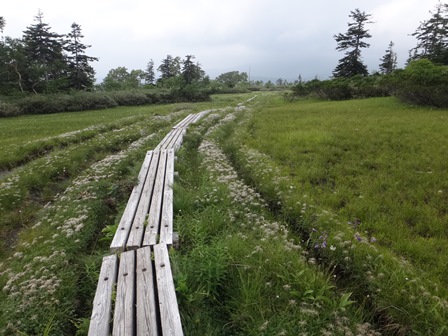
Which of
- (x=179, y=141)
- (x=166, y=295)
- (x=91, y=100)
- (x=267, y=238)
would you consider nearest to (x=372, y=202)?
(x=267, y=238)

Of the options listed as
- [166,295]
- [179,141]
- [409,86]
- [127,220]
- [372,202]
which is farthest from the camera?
[409,86]

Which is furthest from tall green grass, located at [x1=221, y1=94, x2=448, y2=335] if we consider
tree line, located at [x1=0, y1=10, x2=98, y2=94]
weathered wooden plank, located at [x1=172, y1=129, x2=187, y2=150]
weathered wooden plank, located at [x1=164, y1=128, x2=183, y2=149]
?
tree line, located at [x1=0, y1=10, x2=98, y2=94]

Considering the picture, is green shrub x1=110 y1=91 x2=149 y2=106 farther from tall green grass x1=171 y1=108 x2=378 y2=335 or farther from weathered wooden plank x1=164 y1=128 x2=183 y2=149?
tall green grass x1=171 y1=108 x2=378 y2=335

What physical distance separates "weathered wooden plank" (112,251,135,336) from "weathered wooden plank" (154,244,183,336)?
0.32m

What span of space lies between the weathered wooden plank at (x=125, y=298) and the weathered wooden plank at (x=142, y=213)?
1.00 feet

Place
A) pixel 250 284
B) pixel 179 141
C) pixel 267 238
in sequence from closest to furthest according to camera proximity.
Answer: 1. pixel 250 284
2. pixel 267 238
3. pixel 179 141

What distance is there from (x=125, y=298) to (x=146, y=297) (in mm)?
256

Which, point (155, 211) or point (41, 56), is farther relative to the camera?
point (41, 56)

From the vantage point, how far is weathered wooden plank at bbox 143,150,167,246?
4.14 metres

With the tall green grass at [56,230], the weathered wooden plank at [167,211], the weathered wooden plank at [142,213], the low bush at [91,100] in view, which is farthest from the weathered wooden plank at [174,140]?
the low bush at [91,100]

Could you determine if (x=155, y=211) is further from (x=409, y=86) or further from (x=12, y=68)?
(x=12, y=68)

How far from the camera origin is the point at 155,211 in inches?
197

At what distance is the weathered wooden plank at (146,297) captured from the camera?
269cm

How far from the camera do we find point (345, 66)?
47.2m
